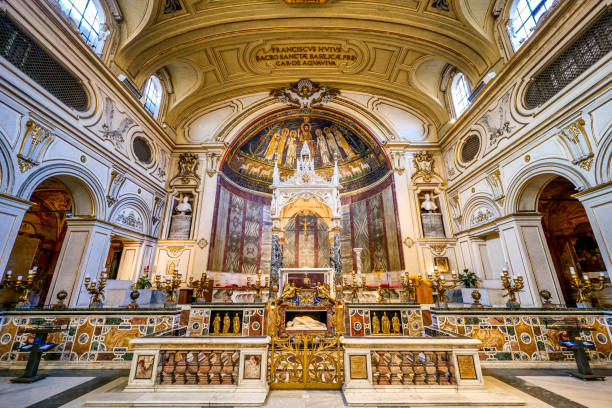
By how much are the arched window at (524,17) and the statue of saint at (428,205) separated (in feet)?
22.0

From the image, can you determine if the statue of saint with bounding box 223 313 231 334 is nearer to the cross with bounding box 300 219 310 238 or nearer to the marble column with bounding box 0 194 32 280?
the marble column with bounding box 0 194 32 280

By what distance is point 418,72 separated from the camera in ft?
44.4

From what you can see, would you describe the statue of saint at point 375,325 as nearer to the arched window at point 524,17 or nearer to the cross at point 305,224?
the cross at point 305,224

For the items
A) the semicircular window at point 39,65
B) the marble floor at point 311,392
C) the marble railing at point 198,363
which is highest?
the semicircular window at point 39,65

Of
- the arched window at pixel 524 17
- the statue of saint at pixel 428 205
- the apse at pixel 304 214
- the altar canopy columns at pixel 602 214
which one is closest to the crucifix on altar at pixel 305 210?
the apse at pixel 304 214

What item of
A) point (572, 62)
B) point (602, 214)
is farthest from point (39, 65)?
point (602, 214)

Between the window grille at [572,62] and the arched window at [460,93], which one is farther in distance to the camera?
the arched window at [460,93]

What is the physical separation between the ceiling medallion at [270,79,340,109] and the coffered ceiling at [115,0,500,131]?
16.7 inches

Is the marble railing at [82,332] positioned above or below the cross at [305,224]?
below

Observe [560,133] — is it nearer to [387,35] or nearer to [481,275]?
[481,275]

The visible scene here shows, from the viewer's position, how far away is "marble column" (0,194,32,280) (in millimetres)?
5902

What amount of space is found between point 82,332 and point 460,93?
16.6m

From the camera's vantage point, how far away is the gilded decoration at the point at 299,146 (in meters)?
15.6

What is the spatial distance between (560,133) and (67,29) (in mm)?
14659
